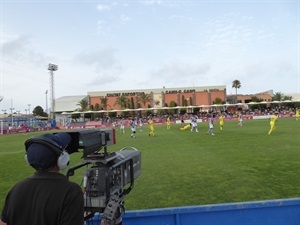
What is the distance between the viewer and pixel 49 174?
2.41m

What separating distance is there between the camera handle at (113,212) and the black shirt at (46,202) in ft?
1.38

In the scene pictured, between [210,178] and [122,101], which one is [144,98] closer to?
[122,101]

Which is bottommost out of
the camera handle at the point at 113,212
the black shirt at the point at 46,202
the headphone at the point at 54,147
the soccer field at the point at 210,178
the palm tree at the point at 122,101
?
the soccer field at the point at 210,178

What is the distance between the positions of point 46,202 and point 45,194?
6cm

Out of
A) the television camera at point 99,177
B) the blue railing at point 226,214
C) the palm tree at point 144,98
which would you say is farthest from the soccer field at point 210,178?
the palm tree at point 144,98

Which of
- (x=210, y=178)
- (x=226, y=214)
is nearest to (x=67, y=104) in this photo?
(x=210, y=178)

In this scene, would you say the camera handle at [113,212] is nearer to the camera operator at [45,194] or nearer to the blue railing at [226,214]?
the camera operator at [45,194]

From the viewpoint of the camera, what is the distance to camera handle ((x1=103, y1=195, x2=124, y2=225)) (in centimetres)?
275

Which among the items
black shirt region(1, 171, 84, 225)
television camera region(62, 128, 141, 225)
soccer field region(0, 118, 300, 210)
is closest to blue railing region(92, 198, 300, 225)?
television camera region(62, 128, 141, 225)

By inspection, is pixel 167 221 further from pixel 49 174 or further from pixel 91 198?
pixel 49 174

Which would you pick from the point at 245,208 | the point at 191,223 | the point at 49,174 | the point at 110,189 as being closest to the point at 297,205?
the point at 245,208

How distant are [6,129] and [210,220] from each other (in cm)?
5855

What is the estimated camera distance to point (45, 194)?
7.62 ft

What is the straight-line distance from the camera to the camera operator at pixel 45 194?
2.30 meters
